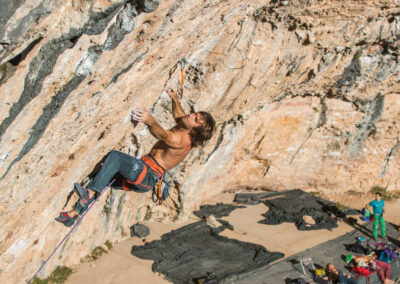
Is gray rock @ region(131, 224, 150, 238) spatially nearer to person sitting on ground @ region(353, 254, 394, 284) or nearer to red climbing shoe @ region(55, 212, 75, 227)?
red climbing shoe @ region(55, 212, 75, 227)

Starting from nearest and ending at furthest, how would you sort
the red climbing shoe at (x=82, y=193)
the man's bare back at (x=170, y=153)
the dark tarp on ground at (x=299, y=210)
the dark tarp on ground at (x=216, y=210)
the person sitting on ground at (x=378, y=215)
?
the red climbing shoe at (x=82, y=193) < the man's bare back at (x=170, y=153) < the person sitting on ground at (x=378, y=215) < the dark tarp on ground at (x=299, y=210) < the dark tarp on ground at (x=216, y=210)

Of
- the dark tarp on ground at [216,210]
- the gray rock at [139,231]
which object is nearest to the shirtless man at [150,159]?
the gray rock at [139,231]

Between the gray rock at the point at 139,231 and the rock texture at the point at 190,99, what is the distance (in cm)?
17

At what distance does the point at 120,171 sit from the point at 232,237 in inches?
127

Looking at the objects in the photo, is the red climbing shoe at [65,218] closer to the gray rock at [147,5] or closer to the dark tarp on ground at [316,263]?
the dark tarp on ground at [316,263]

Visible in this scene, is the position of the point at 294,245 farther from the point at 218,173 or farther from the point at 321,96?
the point at 321,96

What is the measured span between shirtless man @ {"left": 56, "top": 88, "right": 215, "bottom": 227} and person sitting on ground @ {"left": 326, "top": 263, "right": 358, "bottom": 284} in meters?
→ 2.91

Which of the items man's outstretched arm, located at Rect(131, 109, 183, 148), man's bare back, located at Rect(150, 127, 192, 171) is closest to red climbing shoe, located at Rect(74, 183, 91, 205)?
man's outstretched arm, located at Rect(131, 109, 183, 148)

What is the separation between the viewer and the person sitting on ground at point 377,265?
5.41 m

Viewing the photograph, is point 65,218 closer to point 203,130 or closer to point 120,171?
point 120,171

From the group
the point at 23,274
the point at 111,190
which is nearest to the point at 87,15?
the point at 111,190

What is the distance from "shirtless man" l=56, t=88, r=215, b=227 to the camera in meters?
4.22

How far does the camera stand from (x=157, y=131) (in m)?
4.34

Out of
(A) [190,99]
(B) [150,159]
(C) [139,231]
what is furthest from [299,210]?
(B) [150,159]
